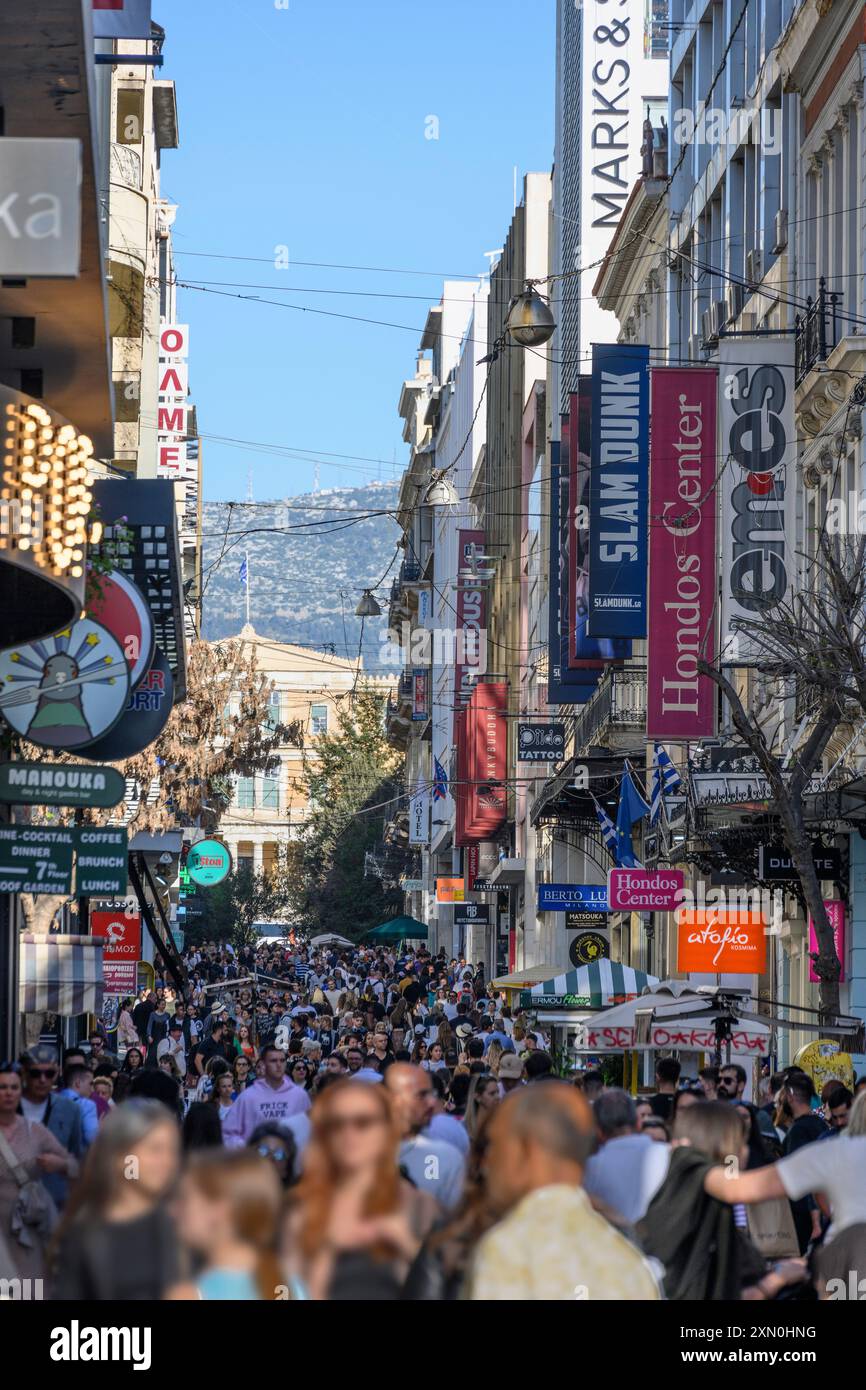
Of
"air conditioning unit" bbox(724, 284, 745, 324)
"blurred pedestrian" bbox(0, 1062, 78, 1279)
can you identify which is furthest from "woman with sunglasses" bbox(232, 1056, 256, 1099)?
"air conditioning unit" bbox(724, 284, 745, 324)

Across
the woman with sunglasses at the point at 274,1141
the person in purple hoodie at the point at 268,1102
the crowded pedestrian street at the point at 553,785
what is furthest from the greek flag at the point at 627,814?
the woman with sunglasses at the point at 274,1141

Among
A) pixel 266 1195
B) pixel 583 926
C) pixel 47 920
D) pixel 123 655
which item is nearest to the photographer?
pixel 266 1195

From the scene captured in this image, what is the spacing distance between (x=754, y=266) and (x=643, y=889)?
870 centimetres

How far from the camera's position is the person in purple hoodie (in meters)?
13.2

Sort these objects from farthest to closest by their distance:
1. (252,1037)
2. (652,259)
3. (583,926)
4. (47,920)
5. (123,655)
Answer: (652,259), (583,926), (252,1037), (47,920), (123,655)

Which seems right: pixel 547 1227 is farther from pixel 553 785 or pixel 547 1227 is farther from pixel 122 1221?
pixel 553 785

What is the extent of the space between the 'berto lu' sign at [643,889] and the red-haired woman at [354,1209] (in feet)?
71.6

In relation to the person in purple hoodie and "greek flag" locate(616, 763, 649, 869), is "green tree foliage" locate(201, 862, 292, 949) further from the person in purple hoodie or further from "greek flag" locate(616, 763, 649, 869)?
the person in purple hoodie

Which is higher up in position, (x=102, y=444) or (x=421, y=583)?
(x=421, y=583)

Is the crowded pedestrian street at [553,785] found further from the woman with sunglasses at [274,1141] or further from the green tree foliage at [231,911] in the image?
the green tree foliage at [231,911]

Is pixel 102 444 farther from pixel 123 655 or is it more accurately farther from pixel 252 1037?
pixel 252 1037

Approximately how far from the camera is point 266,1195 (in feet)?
15.5

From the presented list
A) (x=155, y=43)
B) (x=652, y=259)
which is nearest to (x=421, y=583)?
(x=652, y=259)
